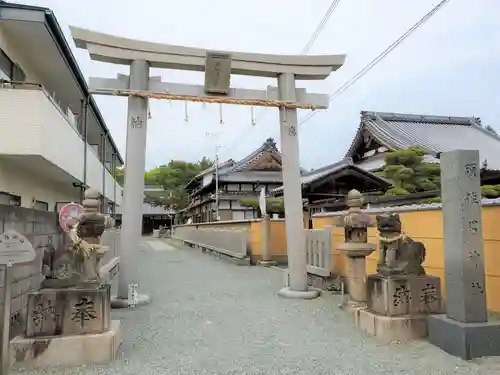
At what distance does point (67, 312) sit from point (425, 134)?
24.9 m

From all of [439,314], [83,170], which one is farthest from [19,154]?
[439,314]

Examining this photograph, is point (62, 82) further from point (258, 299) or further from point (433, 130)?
point (433, 130)

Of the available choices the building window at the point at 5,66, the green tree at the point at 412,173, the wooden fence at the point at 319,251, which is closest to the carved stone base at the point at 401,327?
the wooden fence at the point at 319,251

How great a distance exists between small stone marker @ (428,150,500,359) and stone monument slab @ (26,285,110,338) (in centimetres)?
399

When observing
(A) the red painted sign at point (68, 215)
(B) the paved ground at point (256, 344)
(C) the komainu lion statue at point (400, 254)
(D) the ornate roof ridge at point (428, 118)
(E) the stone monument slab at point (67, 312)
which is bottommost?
(B) the paved ground at point (256, 344)

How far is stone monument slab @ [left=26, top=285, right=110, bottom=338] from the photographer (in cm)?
459

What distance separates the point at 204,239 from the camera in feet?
75.4

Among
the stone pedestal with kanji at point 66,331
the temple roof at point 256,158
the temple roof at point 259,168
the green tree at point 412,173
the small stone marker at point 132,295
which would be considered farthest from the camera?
the temple roof at point 256,158

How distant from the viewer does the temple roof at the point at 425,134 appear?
75.0 ft

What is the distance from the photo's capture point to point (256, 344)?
17.1 ft

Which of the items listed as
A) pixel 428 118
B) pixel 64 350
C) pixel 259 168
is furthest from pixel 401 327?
pixel 259 168

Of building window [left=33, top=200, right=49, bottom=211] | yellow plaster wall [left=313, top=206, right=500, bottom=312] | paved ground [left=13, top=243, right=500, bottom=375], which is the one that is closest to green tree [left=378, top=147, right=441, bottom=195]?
yellow plaster wall [left=313, top=206, right=500, bottom=312]

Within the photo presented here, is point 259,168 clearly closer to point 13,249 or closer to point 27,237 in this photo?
point 27,237

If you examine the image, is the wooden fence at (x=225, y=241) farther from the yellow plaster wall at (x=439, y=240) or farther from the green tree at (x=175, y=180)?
the green tree at (x=175, y=180)
